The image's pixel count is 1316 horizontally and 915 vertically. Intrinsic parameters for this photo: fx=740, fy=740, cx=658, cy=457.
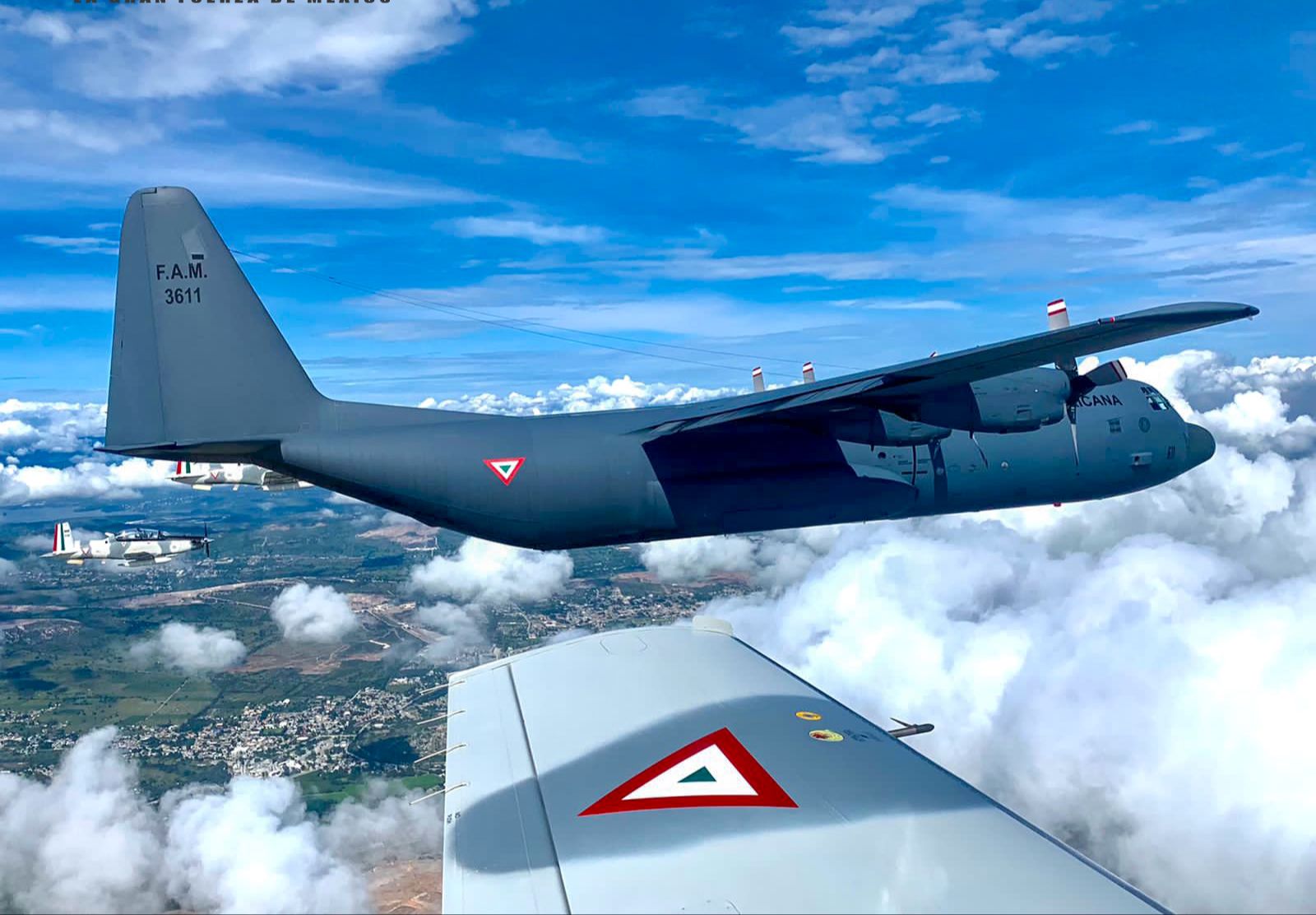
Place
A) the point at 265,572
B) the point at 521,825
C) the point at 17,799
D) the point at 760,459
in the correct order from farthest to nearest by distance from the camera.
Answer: the point at 265,572
the point at 17,799
the point at 760,459
the point at 521,825

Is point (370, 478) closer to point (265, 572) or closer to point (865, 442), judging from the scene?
point (865, 442)

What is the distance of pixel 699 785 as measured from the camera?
1221 cm

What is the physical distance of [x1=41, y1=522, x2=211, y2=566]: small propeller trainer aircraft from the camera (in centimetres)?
5025

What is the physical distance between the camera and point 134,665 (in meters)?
82.4

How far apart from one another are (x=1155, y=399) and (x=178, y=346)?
21921 mm

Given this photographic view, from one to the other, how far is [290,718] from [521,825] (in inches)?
2580

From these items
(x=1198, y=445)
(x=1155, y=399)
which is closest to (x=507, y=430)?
(x=1155, y=399)

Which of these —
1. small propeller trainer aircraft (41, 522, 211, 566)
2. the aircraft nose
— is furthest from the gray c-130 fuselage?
small propeller trainer aircraft (41, 522, 211, 566)

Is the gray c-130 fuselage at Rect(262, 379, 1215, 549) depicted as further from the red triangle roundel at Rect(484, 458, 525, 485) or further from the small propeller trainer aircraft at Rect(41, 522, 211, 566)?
the small propeller trainer aircraft at Rect(41, 522, 211, 566)

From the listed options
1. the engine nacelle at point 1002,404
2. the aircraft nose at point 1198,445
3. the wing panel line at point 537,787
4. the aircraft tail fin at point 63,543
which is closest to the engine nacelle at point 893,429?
the engine nacelle at point 1002,404

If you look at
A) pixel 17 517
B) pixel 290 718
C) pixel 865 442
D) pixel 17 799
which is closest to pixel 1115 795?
pixel 865 442

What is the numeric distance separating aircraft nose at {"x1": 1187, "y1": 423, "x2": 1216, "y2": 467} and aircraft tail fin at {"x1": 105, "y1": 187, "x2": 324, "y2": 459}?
2116cm

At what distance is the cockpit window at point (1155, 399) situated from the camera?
1833 centimetres

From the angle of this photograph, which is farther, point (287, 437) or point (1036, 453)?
point (1036, 453)
